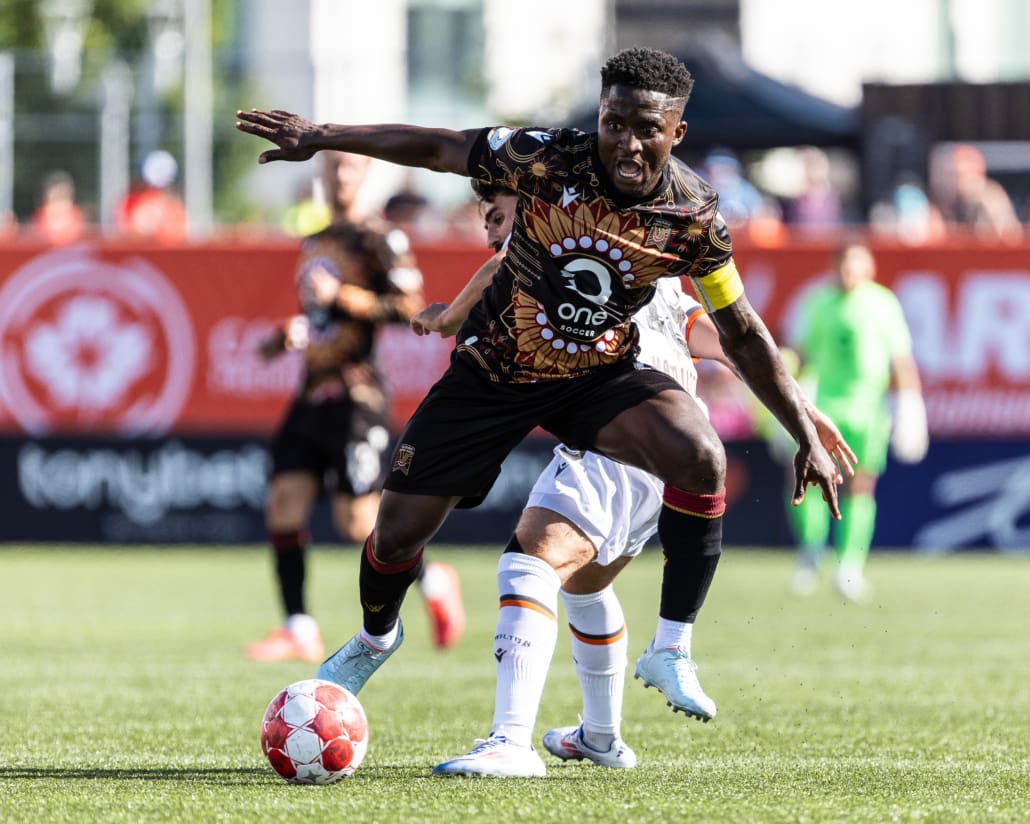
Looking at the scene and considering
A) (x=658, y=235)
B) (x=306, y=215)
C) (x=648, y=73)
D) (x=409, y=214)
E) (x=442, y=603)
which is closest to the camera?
(x=648, y=73)

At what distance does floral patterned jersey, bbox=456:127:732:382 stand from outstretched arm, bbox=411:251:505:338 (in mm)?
319

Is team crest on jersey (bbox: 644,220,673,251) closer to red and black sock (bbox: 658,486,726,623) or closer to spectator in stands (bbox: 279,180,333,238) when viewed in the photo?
red and black sock (bbox: 658,486,726,623)

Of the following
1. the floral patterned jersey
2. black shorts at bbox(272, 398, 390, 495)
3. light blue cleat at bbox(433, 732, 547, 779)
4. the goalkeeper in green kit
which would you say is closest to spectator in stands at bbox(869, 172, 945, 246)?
the goalkeeper in green kit

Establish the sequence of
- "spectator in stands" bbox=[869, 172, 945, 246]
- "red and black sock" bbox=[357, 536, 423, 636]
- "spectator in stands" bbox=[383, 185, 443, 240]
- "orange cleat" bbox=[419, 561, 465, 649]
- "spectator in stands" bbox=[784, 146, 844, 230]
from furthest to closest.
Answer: "spectator in stands" bbox=[784, 146, 844, 230]
"spectator in stands" bbox=[869, 172, 945, 246]
"spectator in stands" bbox=[383, 185, 443, 240]
"orange cleat" bbox=[419, 561, 465, 649]
"red and black sock" bbox=[357, 536, 423, 636]

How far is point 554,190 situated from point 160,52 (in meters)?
21.9

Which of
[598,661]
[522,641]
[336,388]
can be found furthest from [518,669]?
[336,388]

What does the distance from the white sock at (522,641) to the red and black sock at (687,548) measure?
1.23 feet

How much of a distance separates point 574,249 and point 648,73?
1.84 feet

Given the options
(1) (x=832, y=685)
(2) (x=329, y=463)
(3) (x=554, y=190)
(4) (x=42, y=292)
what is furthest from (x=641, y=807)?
(4) (x=42, y=292)

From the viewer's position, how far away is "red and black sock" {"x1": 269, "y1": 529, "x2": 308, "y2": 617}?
9.91 meters

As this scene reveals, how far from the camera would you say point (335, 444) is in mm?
9867

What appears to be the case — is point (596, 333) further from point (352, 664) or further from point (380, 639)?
→ point (352, 664)

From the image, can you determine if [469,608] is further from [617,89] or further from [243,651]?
[617,89]

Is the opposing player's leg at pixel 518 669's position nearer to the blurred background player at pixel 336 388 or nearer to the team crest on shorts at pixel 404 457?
the team crest on shorts at pixel 404 457
